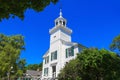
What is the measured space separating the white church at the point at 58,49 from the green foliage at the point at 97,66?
6.72 metres

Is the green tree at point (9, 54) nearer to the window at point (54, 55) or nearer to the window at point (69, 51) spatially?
the window at point (54, 55)

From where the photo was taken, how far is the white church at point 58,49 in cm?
3397

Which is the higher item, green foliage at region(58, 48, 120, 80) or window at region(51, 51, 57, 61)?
window at region(51, 51, 57, 61)

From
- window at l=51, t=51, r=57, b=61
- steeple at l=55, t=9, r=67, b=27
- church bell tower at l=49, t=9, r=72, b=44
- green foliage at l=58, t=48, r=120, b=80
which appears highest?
steeple at l=55, t=9, r=67, b=27

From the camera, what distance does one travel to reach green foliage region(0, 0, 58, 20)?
6617 millimetres

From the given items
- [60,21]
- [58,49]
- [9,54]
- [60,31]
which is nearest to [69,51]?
[58,49]

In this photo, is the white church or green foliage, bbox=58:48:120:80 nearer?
green foliage, bbox=58:48:120:80

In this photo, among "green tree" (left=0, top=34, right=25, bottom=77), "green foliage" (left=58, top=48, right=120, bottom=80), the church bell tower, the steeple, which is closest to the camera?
"green foliage" (left=58, top=48, right=120, bottom=80)

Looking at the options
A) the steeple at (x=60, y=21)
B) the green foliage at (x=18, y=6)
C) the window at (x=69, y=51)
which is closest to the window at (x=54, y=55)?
the window at (x=69, y=51)

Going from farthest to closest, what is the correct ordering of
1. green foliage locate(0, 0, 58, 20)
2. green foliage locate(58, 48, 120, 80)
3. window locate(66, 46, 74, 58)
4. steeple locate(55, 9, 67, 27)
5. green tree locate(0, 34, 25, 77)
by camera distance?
steeple locate(55, 9, 67, 27), window locate(66, 46, 74, 58), green tree locate(0, 34, 25, 77), green foliage locate(58, 48, 120, 80), green foliage locate(0, 0, 58, 20)

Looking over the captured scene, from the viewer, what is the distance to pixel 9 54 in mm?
27281

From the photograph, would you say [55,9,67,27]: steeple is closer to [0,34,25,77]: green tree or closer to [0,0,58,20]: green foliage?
[0,34,25,77]: green tree

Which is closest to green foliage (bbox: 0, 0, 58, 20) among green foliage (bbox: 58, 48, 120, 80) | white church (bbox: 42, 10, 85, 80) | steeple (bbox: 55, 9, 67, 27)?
green foliage (bbox: 58, 48, 120, 80)

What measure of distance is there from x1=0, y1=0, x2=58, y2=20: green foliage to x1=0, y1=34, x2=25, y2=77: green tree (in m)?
17.9
